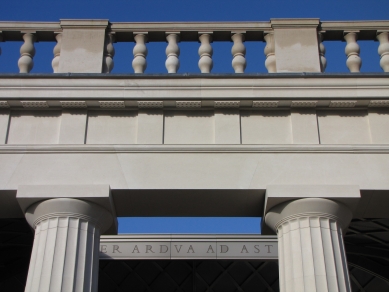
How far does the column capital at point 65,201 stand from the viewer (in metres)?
26.2

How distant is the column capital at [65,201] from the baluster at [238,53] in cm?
832

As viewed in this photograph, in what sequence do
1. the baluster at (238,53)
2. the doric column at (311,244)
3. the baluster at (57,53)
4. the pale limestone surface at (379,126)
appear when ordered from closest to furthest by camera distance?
1. the doric column at (311,244)
2. the pale limestone surface at (379,126)
3. the baluster at (238,53)
4. the baluster at (57,53)

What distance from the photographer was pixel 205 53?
3025 cm

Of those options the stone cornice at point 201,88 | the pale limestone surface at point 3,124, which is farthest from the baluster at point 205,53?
the pale limestone surface at point 3,124

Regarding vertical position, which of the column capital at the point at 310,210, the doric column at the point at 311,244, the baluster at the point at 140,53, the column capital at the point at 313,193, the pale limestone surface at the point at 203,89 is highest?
the baluster at the point at 140,53

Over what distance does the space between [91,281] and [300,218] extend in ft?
28.4

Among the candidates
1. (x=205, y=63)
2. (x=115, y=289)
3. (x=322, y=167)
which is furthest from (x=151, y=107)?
(x=115, y=289)

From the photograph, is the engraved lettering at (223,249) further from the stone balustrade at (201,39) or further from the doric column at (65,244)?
the doric column at (65,244)

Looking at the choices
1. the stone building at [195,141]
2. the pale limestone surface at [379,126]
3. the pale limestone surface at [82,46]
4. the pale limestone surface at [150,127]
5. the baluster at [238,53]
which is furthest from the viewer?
the baluster at [238,53]

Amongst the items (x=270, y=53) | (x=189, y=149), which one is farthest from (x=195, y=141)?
(x=270, y=53)

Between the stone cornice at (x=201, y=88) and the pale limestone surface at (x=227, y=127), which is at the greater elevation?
the stone cornice at (x=201, y=88)

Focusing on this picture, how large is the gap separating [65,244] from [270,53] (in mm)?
12859

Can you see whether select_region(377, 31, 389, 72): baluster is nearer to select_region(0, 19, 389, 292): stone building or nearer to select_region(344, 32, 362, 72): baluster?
select_region(0, 19, 389, 292): stone building

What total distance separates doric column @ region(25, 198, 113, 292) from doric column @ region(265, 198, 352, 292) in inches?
288
